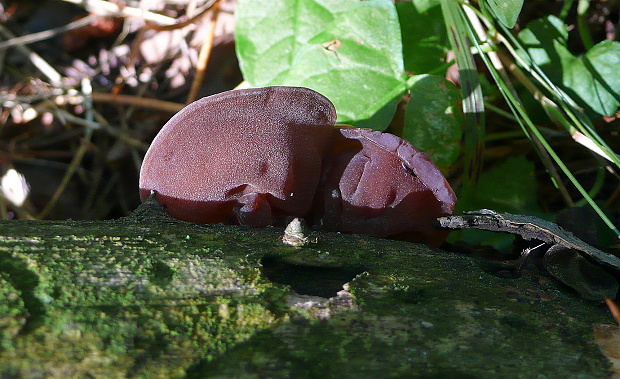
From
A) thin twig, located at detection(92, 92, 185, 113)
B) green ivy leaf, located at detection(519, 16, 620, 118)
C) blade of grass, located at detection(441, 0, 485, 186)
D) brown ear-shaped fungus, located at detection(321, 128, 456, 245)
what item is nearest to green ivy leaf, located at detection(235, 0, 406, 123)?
blade of grass, located at detection(441, 0, 485, 186)

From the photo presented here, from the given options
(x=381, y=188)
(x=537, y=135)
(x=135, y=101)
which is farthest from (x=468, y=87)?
(x=135, y=101)

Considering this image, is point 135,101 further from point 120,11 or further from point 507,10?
point 507,10

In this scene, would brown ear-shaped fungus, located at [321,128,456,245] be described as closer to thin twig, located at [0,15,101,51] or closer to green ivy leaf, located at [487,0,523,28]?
green ivy leaf, located at [487,0,523,28]

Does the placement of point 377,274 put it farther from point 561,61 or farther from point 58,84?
point 58,84

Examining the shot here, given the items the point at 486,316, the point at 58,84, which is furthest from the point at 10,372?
the point at 58,84

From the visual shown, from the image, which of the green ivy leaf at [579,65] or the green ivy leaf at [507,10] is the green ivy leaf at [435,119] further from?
the green ivy leaf at [579,65]

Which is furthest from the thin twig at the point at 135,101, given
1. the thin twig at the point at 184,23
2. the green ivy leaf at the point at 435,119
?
the green ivy leaf at the point at 435,119
